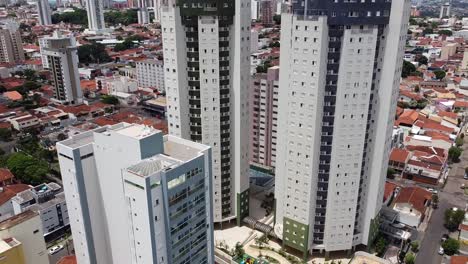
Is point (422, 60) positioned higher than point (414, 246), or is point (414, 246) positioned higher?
point (422, 60)

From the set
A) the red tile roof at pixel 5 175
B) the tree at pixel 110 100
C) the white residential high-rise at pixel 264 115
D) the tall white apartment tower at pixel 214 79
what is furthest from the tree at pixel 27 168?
the tree at pixel 110 100

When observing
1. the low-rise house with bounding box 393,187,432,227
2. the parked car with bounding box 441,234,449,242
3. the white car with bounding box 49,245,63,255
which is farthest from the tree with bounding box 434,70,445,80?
the white car with bounding box 49,245,63,255

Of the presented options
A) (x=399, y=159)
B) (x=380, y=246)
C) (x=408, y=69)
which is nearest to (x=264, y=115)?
(x=399, y=159)

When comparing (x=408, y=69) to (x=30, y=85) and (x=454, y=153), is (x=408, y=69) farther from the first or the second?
(x=30, y=85)

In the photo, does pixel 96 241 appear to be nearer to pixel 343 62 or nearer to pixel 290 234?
pixel 290 234

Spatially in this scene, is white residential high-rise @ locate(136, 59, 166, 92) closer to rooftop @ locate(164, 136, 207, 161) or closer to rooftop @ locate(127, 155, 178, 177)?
rooftop @ locate(164, 136, 207, 161)

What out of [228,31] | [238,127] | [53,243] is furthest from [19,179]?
[228,31]

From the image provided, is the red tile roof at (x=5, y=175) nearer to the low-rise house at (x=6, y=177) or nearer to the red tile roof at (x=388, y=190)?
the low-rise house at (x=6, y=177)
